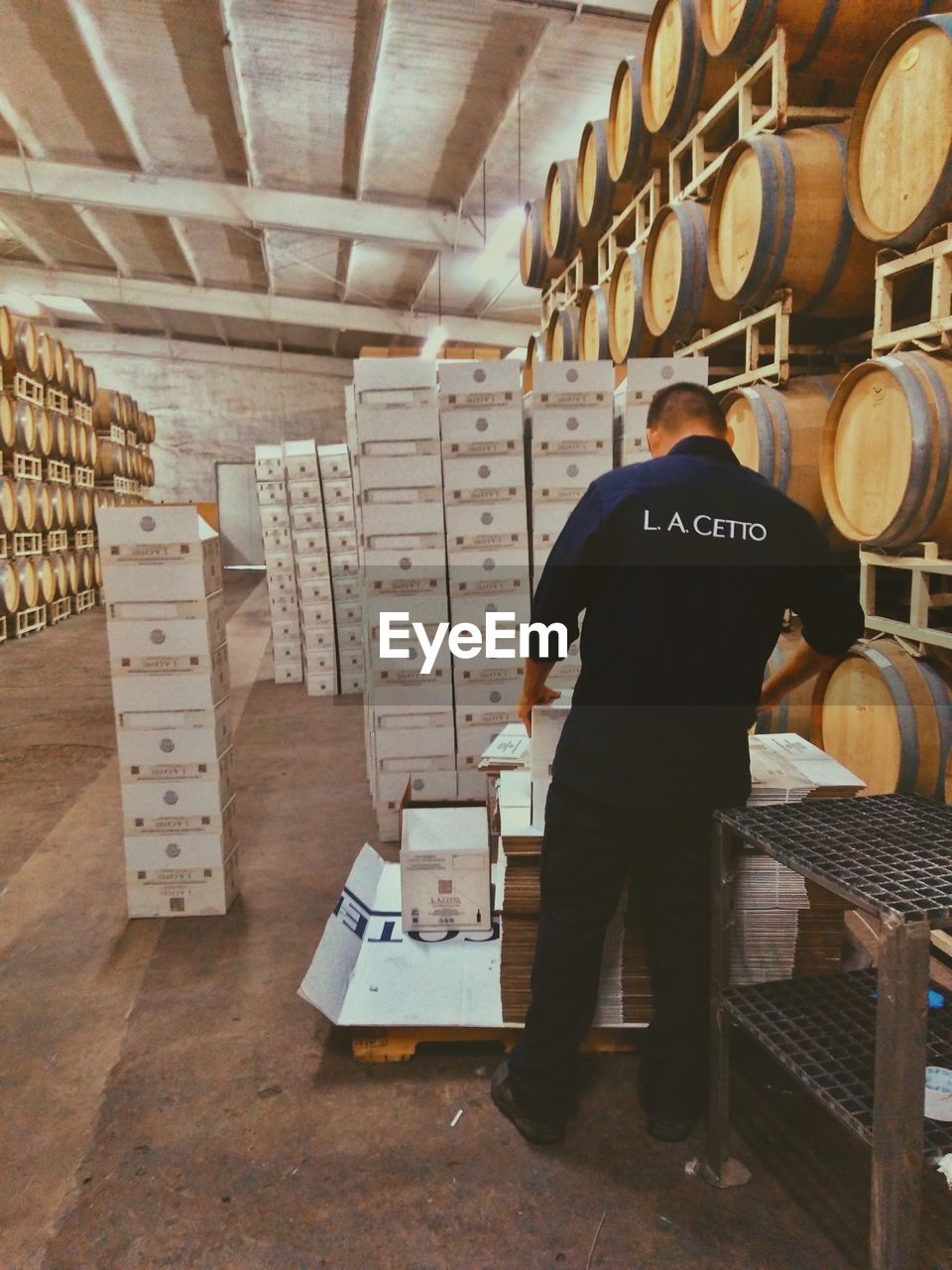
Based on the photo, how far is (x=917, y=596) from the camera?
3.21m

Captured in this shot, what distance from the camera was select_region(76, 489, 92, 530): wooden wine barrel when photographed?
478 inches

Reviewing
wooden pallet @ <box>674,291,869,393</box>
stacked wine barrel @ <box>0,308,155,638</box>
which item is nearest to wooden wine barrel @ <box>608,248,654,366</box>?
wooden pallet @ <box>674,291,869,393</box>

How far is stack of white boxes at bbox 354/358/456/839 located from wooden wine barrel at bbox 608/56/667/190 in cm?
209

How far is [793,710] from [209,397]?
17.7 meters

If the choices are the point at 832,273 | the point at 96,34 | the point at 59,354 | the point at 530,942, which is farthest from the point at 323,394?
the point at 530,942

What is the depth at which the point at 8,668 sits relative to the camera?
27.8ft

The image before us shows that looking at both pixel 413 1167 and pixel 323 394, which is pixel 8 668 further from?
pixel 323 394

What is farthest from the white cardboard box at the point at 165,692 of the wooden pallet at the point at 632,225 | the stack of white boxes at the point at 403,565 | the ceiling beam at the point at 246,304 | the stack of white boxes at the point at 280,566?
the ceiling beam at the point at 246,304

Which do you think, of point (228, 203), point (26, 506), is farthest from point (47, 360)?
point (228, 203)

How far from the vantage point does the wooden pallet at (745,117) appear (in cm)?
369

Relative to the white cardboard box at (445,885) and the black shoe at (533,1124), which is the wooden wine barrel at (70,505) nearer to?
the white cardboard box at (445,885)

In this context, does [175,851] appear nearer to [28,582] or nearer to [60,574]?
[28,582]

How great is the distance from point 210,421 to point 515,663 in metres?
16.7

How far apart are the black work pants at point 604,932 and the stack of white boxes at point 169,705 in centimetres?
171
